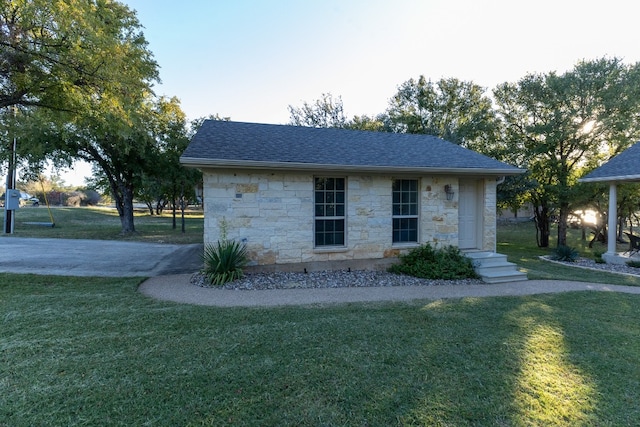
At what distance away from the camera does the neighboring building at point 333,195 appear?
727 centimetres

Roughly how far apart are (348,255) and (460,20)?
7.37m

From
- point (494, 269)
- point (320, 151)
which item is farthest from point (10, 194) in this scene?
point (494, 269)

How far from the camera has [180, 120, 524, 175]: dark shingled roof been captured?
712 centimetres

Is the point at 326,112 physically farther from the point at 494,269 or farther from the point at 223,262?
the point at 223,262

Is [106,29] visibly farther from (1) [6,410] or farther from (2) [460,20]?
(2) [460,20]

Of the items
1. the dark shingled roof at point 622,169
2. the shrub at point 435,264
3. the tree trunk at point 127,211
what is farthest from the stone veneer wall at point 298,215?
the tree trunk at point 127,211

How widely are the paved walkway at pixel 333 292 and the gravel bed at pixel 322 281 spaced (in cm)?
29

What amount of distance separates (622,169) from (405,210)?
8.20 meters

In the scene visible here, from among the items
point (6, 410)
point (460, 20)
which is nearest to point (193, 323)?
point (6, 410)

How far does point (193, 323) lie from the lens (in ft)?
14.7

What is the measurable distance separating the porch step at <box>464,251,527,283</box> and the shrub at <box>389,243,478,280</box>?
207 mm

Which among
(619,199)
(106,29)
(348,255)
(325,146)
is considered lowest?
(348,255)

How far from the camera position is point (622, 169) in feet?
35.0

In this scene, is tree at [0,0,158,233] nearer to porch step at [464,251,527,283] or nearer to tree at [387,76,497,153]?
porch step at [464,251,527,283]
